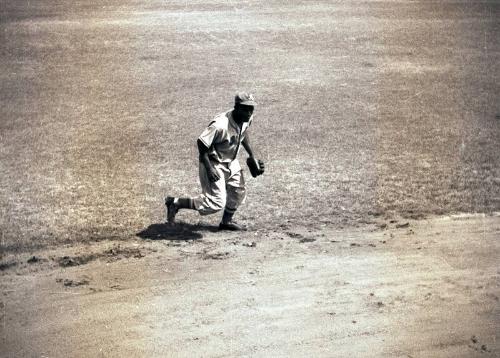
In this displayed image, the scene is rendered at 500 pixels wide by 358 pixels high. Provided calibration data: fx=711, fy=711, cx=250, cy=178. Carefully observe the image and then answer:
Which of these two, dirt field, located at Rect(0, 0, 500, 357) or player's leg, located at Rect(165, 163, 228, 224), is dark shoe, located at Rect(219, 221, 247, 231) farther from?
player's leg, located at Rect(165, 163, 228, 224)

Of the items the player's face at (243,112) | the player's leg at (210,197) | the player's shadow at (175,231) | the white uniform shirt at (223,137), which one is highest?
the player's face at (243,112)

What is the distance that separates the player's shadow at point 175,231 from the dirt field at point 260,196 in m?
0.04

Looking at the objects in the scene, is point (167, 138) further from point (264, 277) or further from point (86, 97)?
point (264, 277)

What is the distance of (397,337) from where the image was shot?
6.05 m

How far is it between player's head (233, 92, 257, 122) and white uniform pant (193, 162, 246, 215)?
64cm

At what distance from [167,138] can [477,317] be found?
26.1ft

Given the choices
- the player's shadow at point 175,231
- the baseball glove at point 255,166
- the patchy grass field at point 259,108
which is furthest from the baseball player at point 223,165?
the patchy grass field at point 259,108

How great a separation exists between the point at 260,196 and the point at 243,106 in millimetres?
2191

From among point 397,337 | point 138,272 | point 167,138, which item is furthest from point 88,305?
point 167,138

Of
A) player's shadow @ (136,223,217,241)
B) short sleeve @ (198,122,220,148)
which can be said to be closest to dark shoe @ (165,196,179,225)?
player's shadow @ (136,223,217,241)

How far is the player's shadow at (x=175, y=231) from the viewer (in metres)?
8.39

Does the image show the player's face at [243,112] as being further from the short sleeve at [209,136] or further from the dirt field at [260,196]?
the dirt field at [260,196]

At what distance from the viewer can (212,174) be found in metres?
8.05

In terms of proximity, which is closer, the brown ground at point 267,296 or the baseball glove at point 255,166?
the brown ground at point 267,296
